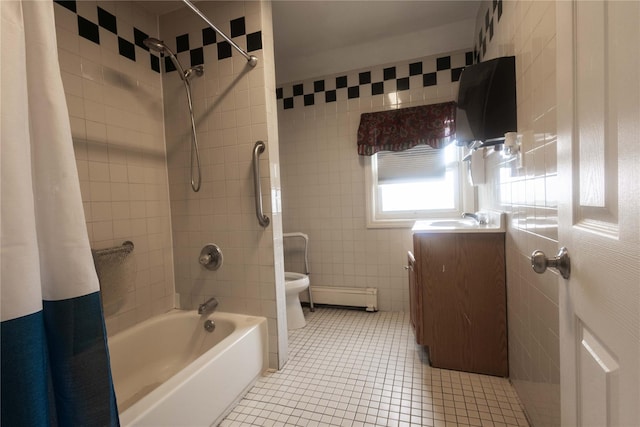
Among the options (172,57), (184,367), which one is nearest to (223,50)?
(172,57)

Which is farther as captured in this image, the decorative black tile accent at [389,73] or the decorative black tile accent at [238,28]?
the decorative black tile accent at [389,73]

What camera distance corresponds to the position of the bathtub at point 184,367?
1.12m

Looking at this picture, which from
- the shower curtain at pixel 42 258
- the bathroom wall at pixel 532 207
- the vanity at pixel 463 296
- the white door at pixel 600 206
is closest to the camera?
the white door at pixel 600 206

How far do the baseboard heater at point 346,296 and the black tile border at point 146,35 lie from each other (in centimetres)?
211

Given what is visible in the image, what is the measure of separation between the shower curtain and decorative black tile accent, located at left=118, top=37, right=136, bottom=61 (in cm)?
142

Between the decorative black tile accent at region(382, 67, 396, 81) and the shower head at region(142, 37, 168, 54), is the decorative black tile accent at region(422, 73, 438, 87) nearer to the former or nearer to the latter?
the decorative black tile accent at region(382, 67, 396, 81)

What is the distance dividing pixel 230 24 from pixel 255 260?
1.48 metres

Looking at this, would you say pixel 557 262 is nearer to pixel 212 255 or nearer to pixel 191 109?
pixel 212 255

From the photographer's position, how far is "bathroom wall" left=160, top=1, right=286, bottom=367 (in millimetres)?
1734

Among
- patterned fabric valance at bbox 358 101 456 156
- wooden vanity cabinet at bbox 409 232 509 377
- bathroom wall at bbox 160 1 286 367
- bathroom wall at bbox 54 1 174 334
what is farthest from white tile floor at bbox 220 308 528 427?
patterned fabric valance at bbox 358 101 456 156

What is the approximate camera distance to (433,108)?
2408 millimetres

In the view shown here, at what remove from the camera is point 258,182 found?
5.55 ft

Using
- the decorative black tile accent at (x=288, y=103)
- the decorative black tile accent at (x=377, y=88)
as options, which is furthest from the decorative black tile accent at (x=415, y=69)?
the decorative black tile accent at (x=288, y=103)

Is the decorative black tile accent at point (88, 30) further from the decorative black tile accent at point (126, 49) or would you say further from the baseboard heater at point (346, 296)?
the baseboard heater at point (346, 296)
